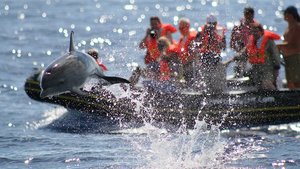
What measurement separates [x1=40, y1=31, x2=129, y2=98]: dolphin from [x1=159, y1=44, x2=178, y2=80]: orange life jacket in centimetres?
664

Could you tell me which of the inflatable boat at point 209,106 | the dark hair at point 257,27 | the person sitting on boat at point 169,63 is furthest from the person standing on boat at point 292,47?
the person sitting on boat at point 169,63

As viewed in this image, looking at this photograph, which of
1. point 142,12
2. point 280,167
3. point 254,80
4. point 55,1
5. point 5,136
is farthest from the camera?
point 55,1

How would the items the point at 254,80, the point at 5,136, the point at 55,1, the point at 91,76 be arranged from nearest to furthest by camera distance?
the point at 91,76, the point at 5,136, the point at 254,80, the point at 55,1

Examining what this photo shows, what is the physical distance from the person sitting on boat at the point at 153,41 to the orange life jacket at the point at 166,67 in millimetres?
186

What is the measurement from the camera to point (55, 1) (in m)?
61.2

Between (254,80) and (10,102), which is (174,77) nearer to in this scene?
(254,80)

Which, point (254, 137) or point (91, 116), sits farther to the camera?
point (91, 116)

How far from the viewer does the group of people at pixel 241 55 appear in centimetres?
1866

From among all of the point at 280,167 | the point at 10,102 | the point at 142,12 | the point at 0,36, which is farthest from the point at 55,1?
the point at 280,167

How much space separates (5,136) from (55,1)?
4415 cm

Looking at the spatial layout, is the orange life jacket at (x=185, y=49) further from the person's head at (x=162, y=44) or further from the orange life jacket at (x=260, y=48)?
the orange life jacket at (x=260, y=48)

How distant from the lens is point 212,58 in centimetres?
1873

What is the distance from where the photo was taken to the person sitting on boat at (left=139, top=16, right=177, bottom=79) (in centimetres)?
1994

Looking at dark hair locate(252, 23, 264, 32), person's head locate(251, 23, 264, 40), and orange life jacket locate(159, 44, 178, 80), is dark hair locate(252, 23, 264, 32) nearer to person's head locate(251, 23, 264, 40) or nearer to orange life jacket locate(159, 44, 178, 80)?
person's head locate(251, 23, 264, 40)
